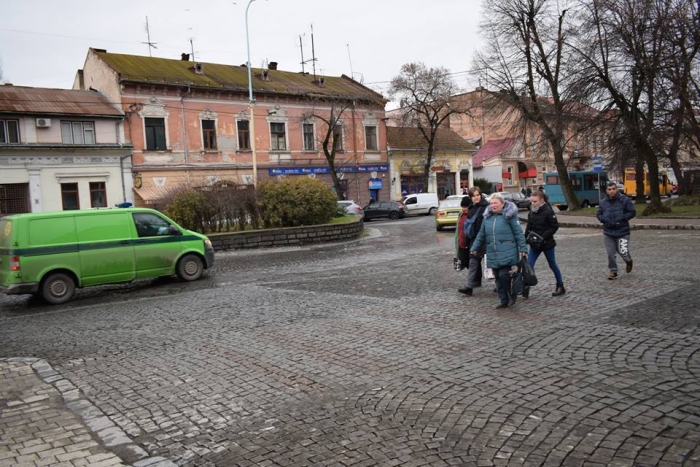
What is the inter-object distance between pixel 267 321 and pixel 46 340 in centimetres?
312

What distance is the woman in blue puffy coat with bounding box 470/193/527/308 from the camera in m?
8.81

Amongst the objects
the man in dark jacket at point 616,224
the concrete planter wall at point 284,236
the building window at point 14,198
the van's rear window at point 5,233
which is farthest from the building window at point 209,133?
the man in dark jacket at point 616,224

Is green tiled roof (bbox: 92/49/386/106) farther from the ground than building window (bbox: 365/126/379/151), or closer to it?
farther from the ground

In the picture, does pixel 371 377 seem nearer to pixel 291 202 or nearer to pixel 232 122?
pixel 291 202

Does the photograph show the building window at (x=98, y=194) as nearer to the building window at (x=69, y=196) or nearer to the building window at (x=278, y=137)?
the building window at (x=69, y=196)

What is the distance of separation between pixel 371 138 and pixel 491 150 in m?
24.0

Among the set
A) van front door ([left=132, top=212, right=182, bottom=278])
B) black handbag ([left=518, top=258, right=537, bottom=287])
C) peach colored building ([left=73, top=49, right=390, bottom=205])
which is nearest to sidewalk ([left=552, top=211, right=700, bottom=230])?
black handbag ([left=518, top=258, right=537, bottom=287])

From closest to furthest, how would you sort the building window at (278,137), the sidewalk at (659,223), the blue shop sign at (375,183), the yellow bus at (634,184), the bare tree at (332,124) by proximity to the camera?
the sidewalk at (659,223) → the bare tree at (332,124) → the building window at (278,137) → the blue shop sign at (375,183) → the yellow bus at (634,184)

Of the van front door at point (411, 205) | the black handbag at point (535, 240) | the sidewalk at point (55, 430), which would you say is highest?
the van front door at point (411, 205)

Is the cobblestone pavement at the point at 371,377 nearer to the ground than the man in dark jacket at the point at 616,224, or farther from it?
nearer to the ground

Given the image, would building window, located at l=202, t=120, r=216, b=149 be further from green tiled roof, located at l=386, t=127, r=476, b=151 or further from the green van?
the green van

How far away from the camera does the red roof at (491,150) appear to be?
2601 inches

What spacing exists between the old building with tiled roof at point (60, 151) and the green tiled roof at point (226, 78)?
3.06m

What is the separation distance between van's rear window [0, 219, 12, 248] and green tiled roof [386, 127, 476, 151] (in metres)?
41.9
